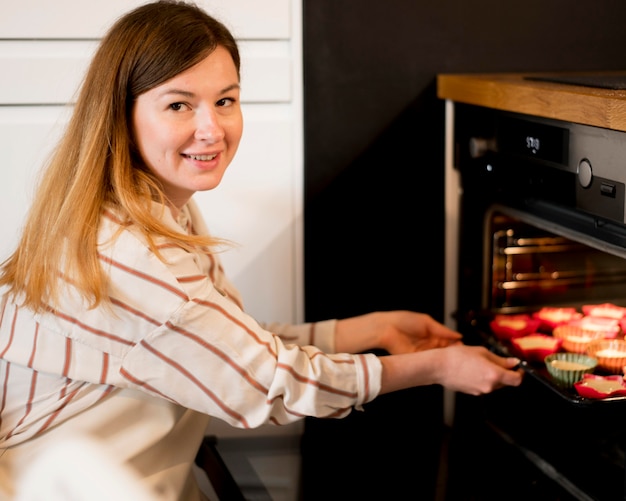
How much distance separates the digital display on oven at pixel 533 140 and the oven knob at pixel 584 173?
0.04 metres

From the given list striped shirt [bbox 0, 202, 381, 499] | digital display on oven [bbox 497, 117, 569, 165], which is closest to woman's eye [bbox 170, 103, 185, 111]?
striped shirt [bbox 0, 202, 381, 499]

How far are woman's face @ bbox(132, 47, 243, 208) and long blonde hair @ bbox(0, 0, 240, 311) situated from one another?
0.01m

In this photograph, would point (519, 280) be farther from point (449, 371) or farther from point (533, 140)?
point (449, 371)

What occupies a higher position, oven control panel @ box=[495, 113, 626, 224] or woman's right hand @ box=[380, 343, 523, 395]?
oven control panel @ box=[495, 113, 626, 224]

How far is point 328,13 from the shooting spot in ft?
5.48

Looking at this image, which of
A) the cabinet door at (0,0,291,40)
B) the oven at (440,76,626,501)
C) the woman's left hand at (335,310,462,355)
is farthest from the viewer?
the cabinet door at (0,0,291,40)

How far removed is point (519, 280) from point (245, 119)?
24.0 inches

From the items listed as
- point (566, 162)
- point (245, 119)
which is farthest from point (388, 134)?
point (566, 162)

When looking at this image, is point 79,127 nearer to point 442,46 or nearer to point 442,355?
point 442,355

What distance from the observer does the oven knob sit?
1206 mm

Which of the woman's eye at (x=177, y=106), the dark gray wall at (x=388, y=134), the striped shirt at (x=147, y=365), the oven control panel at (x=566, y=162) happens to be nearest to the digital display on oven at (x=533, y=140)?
the oven control panel at (x=566, y=162)

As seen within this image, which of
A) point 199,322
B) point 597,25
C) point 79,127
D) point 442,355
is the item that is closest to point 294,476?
point 442,355

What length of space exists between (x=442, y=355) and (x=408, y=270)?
0.58 metres

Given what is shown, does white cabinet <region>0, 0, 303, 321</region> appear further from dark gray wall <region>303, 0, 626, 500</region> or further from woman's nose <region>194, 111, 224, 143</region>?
woman's nose <region>194, 111, 224, 143</region>
